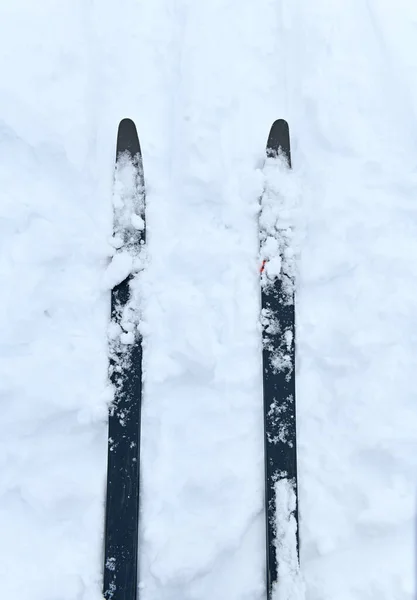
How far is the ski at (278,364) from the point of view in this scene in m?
1.51

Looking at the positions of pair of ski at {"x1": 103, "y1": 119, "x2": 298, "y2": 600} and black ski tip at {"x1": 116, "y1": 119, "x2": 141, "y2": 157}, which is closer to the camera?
pair of ski at {"x1": 103, "y1": 119, "x2": 298, "y2": 600}

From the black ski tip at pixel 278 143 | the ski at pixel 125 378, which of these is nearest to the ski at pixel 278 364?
the black ski tip at pixel 278 143

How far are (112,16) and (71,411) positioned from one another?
1.52 m

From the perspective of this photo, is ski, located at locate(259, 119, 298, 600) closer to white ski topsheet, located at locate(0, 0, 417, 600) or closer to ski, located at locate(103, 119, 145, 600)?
white ski topsheet, located at locate(0, 0, 417, 600)

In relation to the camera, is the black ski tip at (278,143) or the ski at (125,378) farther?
the black ski tip at (278,143)

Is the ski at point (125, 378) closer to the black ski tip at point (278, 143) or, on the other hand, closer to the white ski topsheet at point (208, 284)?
the white ski topsheet at point (208, 284)

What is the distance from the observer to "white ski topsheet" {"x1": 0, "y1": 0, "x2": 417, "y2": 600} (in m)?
1.54

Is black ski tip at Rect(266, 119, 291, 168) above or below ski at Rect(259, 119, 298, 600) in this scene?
above

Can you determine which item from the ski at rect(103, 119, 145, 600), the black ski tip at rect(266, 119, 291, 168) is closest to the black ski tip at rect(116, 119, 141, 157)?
the ski at rect(103, 119, 145, 600)

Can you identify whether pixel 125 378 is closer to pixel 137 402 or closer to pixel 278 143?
pixel 137 402

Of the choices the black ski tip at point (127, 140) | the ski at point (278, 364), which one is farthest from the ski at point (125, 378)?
the ski at point (278, 364)

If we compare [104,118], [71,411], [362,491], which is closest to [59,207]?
[104,118]

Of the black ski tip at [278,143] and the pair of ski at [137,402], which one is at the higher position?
the black ski tip at [278,143]

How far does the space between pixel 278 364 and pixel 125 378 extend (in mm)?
520
